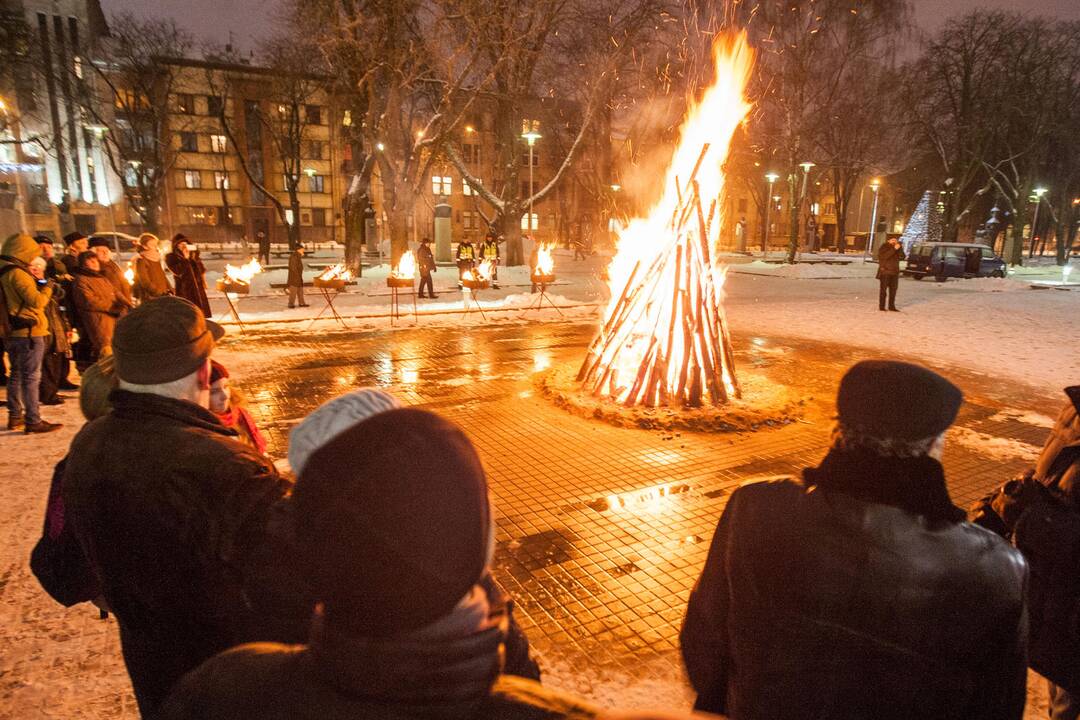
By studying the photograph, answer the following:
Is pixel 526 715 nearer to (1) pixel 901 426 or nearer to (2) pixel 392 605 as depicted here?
(2) pixel 392 605

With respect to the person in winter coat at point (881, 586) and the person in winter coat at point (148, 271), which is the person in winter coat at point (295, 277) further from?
the person in winter coat at point (881, 586)

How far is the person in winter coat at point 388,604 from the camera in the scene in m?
0.87

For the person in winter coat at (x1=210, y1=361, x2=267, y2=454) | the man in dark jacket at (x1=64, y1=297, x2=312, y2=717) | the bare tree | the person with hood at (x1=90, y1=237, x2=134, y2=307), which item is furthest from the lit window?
the man in dark jacket at (x1=64, y1=297, x2=312, y2=717)

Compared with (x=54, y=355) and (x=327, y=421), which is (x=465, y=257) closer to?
(x=54, y=355)

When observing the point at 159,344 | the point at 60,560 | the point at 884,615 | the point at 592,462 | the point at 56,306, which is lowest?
the point at 592,462

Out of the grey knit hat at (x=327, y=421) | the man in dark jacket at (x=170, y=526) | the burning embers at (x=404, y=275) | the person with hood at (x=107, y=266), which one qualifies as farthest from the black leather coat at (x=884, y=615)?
the burning embers at (x=404, y=275)

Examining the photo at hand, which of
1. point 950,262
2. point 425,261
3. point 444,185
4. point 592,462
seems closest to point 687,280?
point 592,462

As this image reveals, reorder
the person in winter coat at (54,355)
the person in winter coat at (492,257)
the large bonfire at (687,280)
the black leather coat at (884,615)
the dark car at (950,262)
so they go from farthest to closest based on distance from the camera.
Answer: the dark car at (950,262)
the person in winter coat at (492,257)
the large bonfire at (687,280)
the person in winter coat at (54,355)
the black leather coat at (884,615)

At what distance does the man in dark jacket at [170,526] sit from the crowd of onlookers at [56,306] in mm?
4271

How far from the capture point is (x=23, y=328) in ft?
19.8

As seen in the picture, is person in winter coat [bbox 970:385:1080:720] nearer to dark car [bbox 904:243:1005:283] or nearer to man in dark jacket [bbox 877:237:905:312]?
man in dark jacket [bbox 877:237:905:312]

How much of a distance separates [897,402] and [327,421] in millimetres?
1464

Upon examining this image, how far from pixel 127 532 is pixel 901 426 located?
6.96ft

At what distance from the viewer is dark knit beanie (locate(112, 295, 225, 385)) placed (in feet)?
6.38
